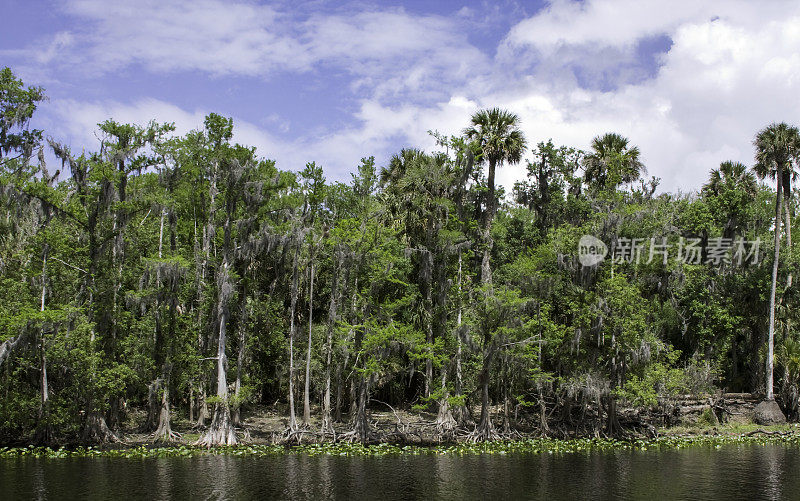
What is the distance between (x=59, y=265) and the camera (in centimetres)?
3022

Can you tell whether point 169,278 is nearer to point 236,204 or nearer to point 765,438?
point 236,204

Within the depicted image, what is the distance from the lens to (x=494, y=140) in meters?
35.1

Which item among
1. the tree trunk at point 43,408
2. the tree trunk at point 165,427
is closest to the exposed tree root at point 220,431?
the tree trunk at point 165,427

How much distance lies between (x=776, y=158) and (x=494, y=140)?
17276 mm

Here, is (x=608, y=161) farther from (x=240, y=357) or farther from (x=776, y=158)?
(x=240, y=357)

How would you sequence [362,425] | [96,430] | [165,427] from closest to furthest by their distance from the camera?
1. [96,430]
2. [165,427]
3. [362,425]

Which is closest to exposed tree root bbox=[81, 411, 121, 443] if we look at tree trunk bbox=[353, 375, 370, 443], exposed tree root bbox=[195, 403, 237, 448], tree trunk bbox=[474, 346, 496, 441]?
exposed tree root bbox=[195, 403, 237, 448]

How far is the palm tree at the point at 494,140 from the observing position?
34969 millimetres

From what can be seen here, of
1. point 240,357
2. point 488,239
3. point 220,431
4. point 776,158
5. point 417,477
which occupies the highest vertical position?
point 776,158

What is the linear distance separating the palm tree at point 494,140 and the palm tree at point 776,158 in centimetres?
1503

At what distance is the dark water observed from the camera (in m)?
17.1

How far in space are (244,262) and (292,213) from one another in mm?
3698

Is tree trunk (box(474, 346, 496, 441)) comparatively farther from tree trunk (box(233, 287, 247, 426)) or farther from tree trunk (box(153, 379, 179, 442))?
tree trunk (box(153, 379, 179, 442))

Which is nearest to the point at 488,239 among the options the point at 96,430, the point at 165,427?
the point at 165,427
